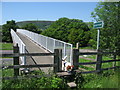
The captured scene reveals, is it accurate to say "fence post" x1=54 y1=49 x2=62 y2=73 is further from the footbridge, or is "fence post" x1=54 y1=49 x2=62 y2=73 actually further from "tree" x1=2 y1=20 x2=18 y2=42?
"tree" x1=2 y1=20 x2=18 y2=42

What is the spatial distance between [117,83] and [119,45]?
253cm

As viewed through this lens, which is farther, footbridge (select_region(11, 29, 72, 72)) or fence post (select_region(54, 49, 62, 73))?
footbridge (select_region(11, 29, 72, 72))

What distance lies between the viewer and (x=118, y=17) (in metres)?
6.86

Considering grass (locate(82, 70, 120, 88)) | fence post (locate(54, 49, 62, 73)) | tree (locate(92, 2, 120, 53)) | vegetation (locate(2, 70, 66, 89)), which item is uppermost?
tree (locate(92, 2, 120, 53))

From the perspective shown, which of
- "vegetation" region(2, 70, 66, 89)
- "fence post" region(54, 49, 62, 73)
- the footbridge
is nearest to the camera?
"vegetation" region(2, 70, 66, 89)

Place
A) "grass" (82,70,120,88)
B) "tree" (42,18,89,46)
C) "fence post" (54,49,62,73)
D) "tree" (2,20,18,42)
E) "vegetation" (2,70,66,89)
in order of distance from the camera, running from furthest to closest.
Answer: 1. "tree" (2,20,18,42)
2. "tree" (42,18,89,46)
3. "fence post" (54,49,62,73)
4. "grass" (82,70,120,88)
5. "vegetation" (2,70,66,89)

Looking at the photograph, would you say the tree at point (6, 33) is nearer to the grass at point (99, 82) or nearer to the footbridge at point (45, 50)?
the footbridge at point (45, 50)

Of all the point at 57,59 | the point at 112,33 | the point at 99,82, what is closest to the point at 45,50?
the point at 112,33

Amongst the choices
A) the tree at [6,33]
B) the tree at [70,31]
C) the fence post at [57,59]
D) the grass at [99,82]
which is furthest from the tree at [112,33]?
the tree at [6,33]

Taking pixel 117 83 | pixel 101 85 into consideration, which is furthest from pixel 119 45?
pixel 101 85

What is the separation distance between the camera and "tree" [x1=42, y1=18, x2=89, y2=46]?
29.3 m

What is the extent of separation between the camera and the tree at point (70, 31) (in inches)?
1152

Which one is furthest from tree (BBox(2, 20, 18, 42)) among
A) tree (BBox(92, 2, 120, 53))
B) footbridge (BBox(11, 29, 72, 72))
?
tree (BBox(92, 2, 120, 53))

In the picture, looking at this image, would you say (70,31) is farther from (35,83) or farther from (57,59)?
(35,83)
